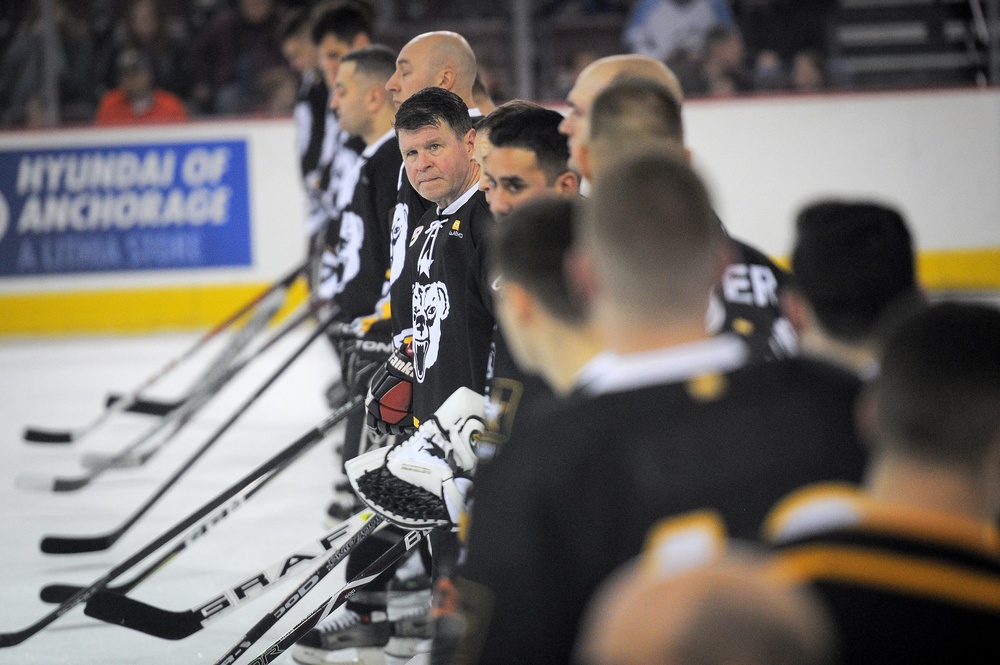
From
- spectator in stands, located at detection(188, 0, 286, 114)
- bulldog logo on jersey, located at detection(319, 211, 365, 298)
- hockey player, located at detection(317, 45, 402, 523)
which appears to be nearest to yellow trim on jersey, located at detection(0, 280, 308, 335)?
spectator in stands, located at detection(188, 0, 286, 114)

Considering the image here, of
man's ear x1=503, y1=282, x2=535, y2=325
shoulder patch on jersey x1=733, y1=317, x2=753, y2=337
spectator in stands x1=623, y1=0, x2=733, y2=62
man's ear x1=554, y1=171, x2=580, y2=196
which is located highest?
spectator in stands x1=623, y1=0, x2=733, y2=62

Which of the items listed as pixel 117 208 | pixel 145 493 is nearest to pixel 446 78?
pixel 145 493

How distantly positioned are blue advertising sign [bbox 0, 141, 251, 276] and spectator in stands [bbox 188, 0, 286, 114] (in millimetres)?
428

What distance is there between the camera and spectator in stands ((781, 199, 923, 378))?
1.44 m

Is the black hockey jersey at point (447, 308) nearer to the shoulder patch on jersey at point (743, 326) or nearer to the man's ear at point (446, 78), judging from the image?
the shoulder patch on jersey at point (743, 326)

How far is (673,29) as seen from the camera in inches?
312

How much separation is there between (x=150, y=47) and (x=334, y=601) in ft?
21.1

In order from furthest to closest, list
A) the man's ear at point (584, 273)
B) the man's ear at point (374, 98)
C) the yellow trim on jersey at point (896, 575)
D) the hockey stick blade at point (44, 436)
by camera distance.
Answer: the hockey stick blade at point (44, 436) < the man's ear at point (374, 98) < the man's ear at point (584, 273) < the yellow trim on jersey at point (896, 575)

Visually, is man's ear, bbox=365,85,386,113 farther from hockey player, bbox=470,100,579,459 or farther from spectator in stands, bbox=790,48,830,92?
spectator in stands, bbox=790,48,830,92

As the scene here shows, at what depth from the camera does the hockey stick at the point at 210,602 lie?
265 centimetres

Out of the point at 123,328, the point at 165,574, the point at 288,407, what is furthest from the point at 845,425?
the point at 123,328

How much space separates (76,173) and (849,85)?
4.77 m

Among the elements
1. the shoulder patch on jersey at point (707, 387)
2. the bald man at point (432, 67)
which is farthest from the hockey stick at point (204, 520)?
the shoulder patch on jersey at point (707, 387)

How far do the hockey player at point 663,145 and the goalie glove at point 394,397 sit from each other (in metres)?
0.95
